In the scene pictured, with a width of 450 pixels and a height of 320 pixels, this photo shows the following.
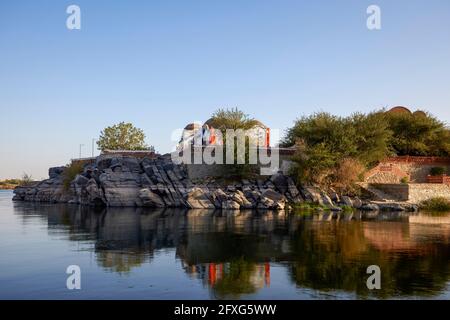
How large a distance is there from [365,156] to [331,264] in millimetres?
33843

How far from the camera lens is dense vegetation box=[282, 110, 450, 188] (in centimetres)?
4616

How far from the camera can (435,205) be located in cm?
4562

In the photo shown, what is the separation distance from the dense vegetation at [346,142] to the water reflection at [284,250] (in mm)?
13796

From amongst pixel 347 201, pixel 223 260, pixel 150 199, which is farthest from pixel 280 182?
pixel 223 260

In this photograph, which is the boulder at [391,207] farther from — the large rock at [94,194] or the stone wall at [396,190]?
the large rock at [94,194]

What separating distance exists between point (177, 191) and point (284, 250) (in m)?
28.5

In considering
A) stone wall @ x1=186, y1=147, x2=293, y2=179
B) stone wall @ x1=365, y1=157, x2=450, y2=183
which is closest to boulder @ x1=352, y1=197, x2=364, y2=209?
stone wall @ x1=365, y1=157, x2=450, y2=183

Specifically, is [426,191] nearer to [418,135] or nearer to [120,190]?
[418,135]

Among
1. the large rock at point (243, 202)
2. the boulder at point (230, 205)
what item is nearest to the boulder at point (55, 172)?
the boulder at point (230, 205)

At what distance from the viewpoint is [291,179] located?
47969 mm

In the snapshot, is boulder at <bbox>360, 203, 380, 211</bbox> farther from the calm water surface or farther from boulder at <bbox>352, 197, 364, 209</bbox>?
the calm water surface

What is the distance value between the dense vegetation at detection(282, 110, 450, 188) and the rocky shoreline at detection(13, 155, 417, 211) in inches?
93.2

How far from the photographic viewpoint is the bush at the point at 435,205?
45456 mm
